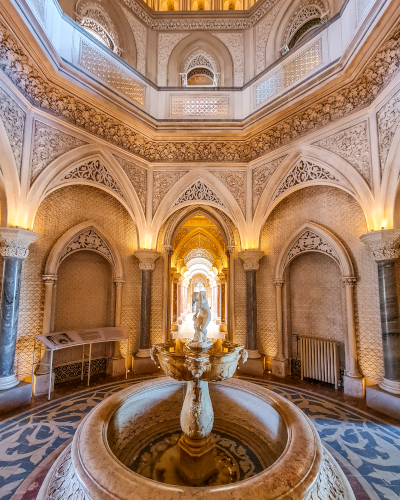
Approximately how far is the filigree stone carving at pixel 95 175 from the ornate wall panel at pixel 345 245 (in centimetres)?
427

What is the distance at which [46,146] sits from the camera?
5574 millimetres

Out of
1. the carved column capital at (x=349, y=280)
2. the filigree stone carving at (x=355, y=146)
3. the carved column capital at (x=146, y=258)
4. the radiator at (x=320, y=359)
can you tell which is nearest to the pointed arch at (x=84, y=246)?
the carved column capital at (x=146, y=258)

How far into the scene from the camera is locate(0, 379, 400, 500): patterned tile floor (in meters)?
3.01

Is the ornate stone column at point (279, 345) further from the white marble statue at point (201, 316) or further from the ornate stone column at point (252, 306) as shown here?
the white marble statue at point (201, 316)

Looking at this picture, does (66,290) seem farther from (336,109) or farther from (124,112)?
(336,109)

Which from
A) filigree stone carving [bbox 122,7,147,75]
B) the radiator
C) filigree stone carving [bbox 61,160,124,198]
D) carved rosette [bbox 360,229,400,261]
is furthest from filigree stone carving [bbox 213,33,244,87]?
the radiator

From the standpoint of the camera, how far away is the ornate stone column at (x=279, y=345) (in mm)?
6926

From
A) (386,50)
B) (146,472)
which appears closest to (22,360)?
(146,472)

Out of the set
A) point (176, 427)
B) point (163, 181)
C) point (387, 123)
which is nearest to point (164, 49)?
point (163, 181)

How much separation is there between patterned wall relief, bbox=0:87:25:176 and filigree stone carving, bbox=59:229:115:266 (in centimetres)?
205

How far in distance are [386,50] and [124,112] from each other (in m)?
5.16

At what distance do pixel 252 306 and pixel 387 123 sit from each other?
16.1ft

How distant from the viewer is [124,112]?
20.7 ft

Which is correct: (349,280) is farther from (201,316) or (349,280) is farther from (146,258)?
(146,258)
